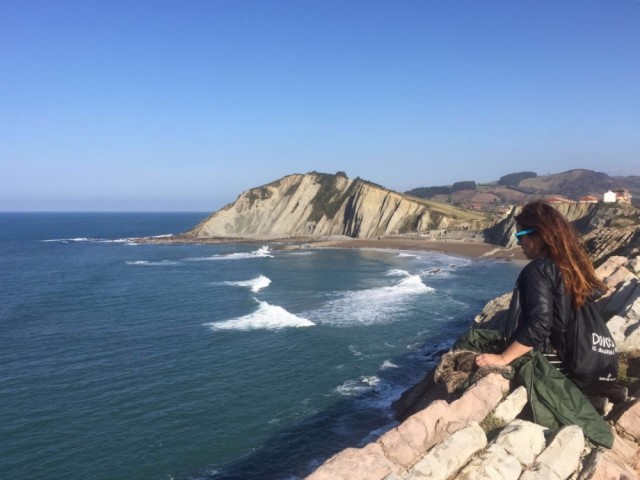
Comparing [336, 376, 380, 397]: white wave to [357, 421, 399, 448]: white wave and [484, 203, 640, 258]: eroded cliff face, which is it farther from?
[484, 203, 640, 258]: eroded cliff face

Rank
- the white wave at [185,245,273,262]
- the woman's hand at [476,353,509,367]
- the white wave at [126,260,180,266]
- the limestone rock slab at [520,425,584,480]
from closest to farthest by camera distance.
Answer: the limestone rock slab at [520,425,584,480], the woman's hand at [476,353,509,367], the white wave at [126,260,180,266], the white wave at [185,245,273,262]

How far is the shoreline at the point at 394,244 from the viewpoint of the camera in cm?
7731

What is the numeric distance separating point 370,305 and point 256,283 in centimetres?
1528

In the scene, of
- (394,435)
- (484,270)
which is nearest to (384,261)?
(484,270)

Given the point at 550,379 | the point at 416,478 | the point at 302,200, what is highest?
the point at 302,200

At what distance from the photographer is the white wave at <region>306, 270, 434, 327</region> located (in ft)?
110

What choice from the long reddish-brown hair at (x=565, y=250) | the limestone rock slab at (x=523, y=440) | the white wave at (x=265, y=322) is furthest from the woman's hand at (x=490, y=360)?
the white wave at (x=265, y=322)

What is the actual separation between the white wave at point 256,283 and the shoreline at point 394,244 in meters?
35.4

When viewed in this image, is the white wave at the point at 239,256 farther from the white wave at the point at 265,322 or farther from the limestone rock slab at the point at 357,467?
the limestone rock slab at the point at 357,467

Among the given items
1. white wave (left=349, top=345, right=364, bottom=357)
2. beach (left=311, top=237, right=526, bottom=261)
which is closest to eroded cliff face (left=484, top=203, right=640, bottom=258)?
beach (left=311, top=237, right=526, bottom=261)

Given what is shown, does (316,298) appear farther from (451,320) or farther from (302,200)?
(302,200)

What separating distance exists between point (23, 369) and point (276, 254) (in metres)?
55.0

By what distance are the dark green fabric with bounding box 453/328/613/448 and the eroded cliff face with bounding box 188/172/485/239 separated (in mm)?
95491

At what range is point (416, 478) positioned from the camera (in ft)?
16.2
